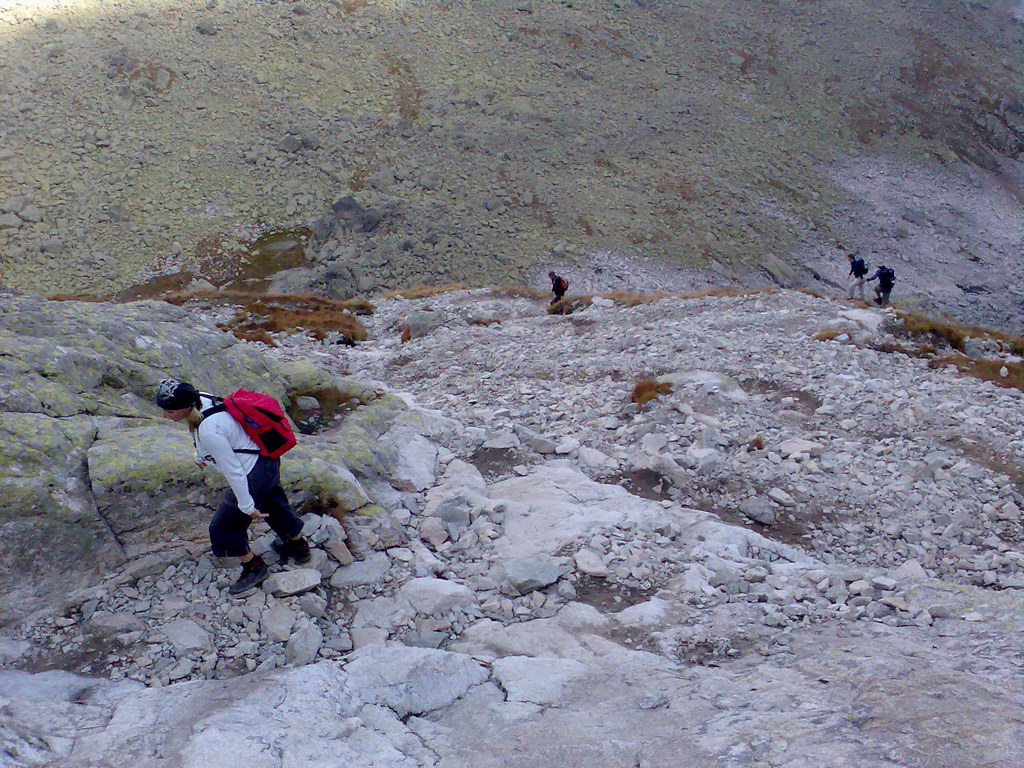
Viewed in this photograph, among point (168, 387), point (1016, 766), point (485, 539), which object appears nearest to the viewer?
point (1016, 766)

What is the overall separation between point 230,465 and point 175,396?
0.81m

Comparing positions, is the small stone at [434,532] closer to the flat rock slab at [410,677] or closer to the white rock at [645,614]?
the flat rock slab at [410,677]

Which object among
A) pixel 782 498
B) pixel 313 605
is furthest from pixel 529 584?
pixel 782 498

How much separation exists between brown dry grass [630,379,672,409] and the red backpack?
8.58 meters

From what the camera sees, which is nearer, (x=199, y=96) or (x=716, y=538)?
(x=716, y=538)

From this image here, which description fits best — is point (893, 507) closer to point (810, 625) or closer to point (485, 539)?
point (810, 625)

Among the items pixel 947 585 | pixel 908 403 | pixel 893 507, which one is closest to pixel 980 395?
pixel 908 403

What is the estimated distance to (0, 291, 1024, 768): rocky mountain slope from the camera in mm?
5277

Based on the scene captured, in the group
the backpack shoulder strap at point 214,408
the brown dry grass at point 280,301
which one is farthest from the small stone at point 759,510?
the brown dry grass at point 280,301

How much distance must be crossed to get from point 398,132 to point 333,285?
19.0 meters

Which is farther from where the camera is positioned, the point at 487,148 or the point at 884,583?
the point at 487,148

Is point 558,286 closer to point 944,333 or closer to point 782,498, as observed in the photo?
point 944,333

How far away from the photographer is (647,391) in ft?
46.5

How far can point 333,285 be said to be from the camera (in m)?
41.1
